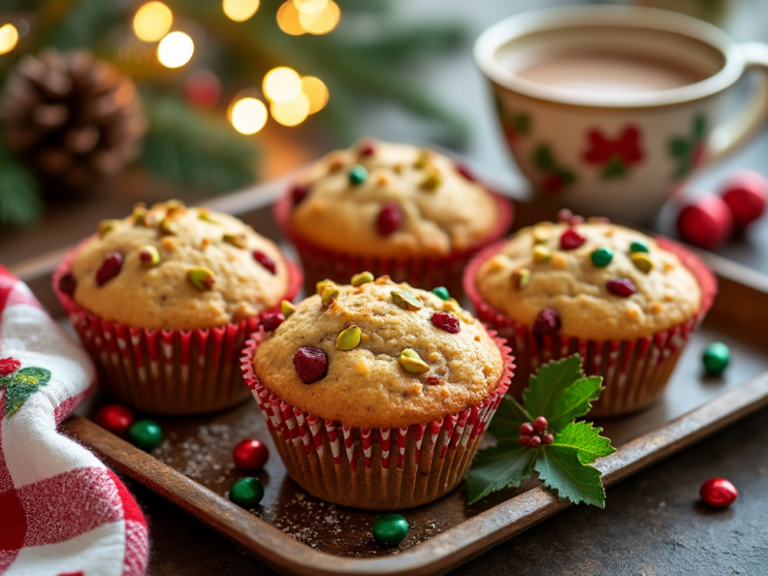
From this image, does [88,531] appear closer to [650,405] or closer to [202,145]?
[650,405]

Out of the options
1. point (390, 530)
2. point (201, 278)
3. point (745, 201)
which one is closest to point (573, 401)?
point (390, 530)

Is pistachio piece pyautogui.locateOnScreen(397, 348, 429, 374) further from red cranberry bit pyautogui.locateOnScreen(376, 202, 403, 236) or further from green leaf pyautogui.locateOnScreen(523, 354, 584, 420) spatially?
red cranberry bit pyautogui.locateOnScreen(376, 202, 403, 236)

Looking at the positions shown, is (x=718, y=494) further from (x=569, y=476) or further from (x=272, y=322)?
(x=272, y=322)

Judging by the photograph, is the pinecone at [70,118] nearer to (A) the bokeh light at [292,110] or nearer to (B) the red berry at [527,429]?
(A) the bokeh light at [292,110]

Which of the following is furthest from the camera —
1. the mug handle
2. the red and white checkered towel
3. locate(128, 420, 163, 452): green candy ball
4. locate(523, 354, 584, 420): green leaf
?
the mug handle

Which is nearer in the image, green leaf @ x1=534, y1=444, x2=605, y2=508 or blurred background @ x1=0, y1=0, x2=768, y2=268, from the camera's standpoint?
green leaf @ x1=534, y1=444, x2=605, y2=508

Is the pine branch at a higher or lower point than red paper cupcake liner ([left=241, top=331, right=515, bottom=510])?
higher

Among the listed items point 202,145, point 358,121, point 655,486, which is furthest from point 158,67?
point 655,486

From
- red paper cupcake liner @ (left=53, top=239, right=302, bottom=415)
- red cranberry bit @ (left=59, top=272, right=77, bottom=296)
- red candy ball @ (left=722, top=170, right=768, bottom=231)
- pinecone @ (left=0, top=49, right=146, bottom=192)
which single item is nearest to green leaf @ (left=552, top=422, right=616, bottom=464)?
red paper cupcake liner @ (left=53, top=239, right=302, bottom=415)
